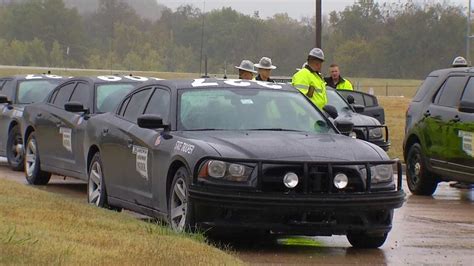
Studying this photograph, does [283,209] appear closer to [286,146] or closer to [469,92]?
[286,146]

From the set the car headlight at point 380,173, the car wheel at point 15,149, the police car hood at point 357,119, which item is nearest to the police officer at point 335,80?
the police car hood at point 357,119

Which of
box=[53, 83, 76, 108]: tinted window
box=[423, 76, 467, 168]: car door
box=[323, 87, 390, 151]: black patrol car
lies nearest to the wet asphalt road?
box=[423, 76, 467, 168]: car door

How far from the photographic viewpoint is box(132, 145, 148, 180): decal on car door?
11.0 m

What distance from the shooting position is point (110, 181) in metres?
12.1

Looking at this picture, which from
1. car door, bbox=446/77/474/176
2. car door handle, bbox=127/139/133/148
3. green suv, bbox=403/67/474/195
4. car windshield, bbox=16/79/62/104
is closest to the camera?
car door handle, bbox=127/139/133/148

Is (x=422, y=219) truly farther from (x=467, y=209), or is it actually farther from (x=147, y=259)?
(x=147, y=259)

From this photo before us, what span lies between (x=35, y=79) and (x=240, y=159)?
36.8ft

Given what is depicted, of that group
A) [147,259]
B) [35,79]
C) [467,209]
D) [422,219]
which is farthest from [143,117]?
[35,79]

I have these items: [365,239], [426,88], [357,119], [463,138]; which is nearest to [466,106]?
[463,138]

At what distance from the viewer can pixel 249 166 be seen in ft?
31.4

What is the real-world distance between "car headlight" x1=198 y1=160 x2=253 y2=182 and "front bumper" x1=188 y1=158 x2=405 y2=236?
9 cm

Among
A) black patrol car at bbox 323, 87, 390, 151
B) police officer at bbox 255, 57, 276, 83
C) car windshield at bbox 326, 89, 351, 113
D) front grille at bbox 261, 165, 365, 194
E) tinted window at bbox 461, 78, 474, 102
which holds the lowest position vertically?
black patrol car at bbox 323, 87, 390, 151

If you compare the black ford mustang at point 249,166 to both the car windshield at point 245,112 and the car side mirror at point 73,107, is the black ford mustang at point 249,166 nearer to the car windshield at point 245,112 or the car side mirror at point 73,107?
the car windshield at point 245,112

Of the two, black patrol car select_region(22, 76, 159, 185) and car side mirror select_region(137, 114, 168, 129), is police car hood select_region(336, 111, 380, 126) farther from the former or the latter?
car side mirror select_region(137, 114, 168, 129)
